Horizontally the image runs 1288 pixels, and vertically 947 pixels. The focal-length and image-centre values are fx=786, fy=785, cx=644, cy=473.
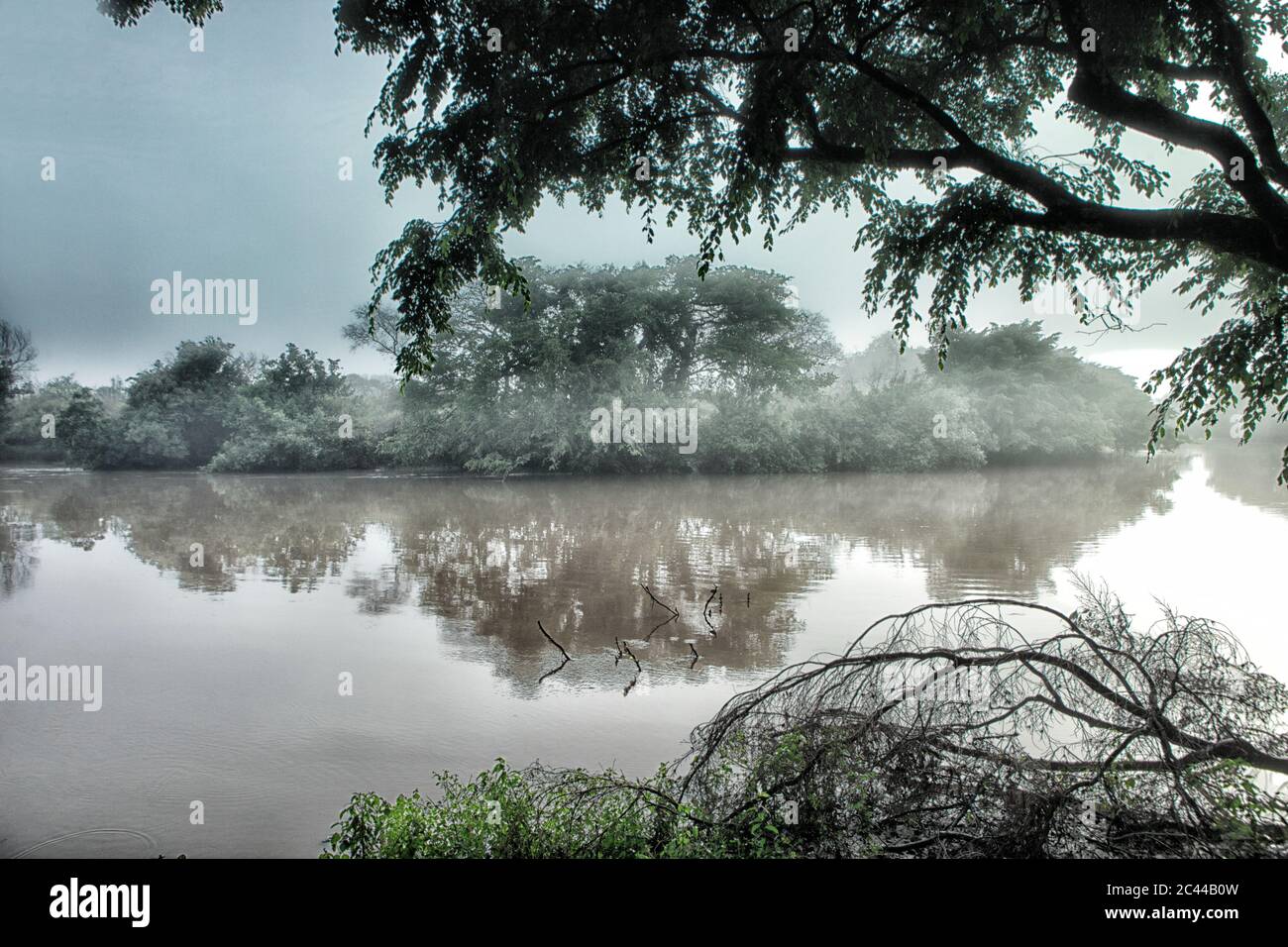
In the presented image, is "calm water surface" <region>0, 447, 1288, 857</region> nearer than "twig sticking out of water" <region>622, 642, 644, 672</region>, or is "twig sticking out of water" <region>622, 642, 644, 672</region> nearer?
"calm water surface" <region>0, 447, 1288, 857</region>

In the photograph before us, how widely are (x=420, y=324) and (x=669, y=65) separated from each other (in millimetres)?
2675

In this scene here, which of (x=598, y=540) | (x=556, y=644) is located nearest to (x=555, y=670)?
(x=556, y=644)

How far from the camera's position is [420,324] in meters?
5.89

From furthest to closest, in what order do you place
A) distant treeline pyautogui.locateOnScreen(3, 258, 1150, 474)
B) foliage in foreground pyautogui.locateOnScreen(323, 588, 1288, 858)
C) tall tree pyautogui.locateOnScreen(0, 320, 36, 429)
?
distant treeline pyautogui.locateOnScreen(3, 258, 1150, 474) → tall tree pyautogui.locateOnScreen(0, 320, 36, 429) → foliage in foreground pyautogui.locateOnScreen(323, 588, 1288, 858)

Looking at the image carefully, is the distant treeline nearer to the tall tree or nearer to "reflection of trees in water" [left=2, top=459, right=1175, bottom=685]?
"reflection of trees in water" [left=2, top=459, right=1175, bottom=685]

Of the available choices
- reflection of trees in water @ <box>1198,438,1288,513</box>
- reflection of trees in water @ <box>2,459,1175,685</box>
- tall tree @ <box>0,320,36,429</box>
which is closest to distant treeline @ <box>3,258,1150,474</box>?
reflection of trees in water @ <box>2,459,1175,685</box>

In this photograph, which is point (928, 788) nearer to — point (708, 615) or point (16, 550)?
point (708, 615)

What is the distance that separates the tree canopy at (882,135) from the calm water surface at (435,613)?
2.87 m

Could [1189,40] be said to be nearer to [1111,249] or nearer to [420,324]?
[1111,249]

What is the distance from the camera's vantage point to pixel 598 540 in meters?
13.8

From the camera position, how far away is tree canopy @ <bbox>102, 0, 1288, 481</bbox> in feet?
16.9

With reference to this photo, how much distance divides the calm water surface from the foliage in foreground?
119 cm
